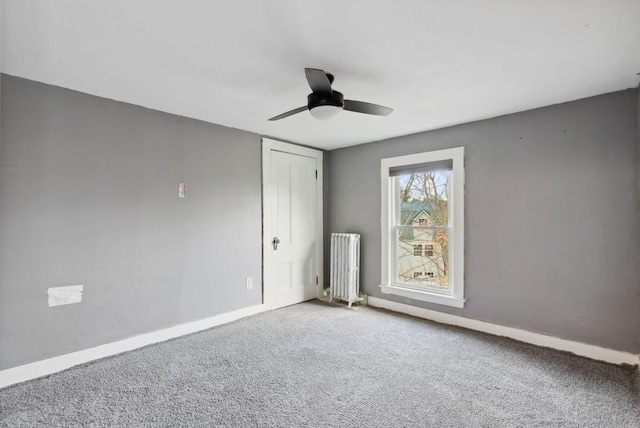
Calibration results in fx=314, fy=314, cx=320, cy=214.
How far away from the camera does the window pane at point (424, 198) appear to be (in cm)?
364

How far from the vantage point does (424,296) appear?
3684 millimetres

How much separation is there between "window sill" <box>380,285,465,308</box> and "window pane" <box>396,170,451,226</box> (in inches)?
32.1

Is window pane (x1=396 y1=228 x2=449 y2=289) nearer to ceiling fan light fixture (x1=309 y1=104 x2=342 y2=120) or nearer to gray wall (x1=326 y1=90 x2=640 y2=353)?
gray wall (x1=326 y1=90 x2=640 y2=353)

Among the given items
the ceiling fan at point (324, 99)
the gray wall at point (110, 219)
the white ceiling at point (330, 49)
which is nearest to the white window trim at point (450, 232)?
the white ceiling at point (330, 49)

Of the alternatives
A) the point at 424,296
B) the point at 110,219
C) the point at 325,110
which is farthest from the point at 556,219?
the point at 110,219

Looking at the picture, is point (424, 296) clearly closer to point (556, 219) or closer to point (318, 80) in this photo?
point (556, 219)

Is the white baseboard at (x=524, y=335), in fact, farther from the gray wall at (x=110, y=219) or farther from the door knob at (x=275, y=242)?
the gray wall at (x=110, y=219)

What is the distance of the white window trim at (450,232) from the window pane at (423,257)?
12 cm

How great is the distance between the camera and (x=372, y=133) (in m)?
3.79

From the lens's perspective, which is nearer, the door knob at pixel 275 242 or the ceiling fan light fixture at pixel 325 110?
the ceiling fan light fixture at pixel 325 110

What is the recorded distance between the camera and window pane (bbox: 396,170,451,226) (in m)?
3.64

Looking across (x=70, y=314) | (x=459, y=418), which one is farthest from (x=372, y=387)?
(x=70, y=314)

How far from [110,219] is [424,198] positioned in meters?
3.29

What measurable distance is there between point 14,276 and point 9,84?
→ 1.38m
